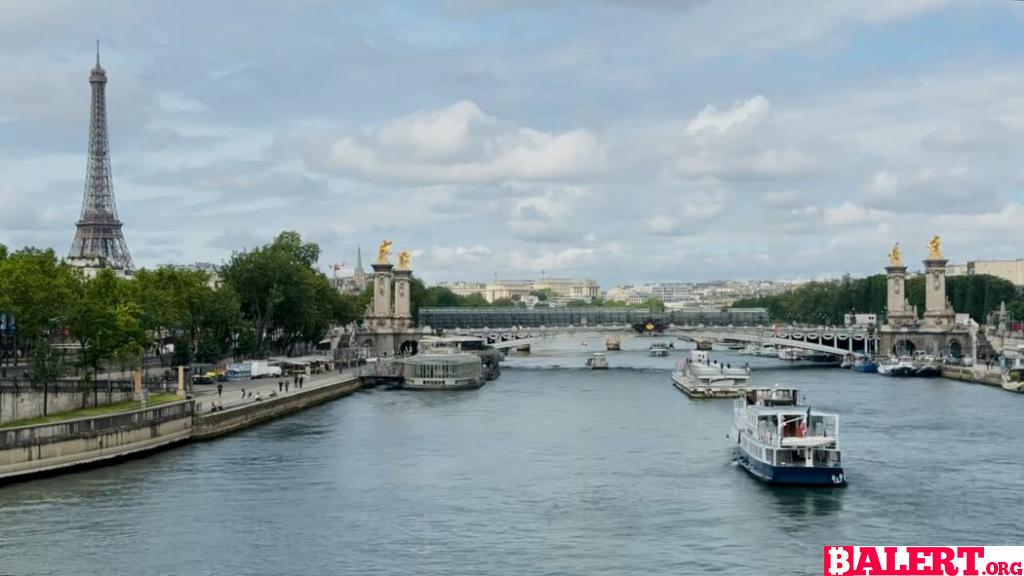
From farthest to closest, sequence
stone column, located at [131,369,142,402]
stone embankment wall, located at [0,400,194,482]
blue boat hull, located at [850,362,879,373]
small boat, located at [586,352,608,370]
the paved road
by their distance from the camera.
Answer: small boat, located at [586,352,608,370] → blue boat hull, located at [850,362,879,373] → the paved road → stone column, located at [131,369,142,402] → stone embankment wall, located at [0,400,194,482]

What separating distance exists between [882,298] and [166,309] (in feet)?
298

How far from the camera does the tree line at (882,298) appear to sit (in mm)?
134475

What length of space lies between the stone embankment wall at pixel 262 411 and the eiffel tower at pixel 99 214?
4898 cm

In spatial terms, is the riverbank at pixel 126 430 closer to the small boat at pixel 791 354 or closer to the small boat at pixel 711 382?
the small boat at pixel 711 382

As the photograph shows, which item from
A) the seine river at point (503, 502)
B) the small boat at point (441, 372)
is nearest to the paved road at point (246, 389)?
the seine river at point (503, 502)

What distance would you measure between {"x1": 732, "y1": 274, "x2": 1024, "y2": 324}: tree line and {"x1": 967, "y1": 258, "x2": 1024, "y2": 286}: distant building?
3205 centimetres

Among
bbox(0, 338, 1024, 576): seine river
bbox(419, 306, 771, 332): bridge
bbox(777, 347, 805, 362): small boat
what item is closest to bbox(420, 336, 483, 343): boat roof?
bbox(419, 306, 771, 332): bridge

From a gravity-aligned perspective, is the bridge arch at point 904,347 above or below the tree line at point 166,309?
below

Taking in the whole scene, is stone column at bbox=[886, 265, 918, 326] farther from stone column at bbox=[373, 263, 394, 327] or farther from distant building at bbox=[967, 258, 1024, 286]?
distant building at bbox=[967, 258, 1024, 286]

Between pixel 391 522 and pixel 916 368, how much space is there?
2613 inches

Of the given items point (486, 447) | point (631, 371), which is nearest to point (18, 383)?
point (486, 447)

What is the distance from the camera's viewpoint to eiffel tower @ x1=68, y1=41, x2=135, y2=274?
119 m

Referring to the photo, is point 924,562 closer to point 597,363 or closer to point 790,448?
point 790,448

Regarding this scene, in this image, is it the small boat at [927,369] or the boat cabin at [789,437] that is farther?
the small boat at [927,369]
